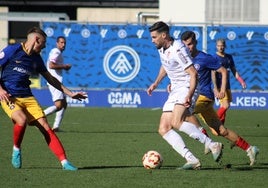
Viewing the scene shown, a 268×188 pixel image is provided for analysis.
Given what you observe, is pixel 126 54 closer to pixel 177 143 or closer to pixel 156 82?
pixel 156 82

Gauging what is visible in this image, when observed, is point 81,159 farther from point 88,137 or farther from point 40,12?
point 40,12

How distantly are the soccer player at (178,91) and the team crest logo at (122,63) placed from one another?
790 inches

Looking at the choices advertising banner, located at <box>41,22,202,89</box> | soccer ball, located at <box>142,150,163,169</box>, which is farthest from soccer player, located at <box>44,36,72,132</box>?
advertising banner, located at <box>41,22,202,89</box>

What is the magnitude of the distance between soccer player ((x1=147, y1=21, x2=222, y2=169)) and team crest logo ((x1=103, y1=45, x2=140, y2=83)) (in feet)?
65.9

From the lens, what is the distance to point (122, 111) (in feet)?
97.5

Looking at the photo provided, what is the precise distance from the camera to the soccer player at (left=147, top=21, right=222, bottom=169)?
40.8ft

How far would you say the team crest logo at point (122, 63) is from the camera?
33.0 m

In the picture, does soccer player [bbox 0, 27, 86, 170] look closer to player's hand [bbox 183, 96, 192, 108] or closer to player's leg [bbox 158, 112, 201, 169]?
player's leg [bbox 158, 112, 201, 169]

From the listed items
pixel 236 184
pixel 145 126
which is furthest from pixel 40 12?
pixel 236 184

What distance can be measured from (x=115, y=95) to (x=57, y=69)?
12.4m

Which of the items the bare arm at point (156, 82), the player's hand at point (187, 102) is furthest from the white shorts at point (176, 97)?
the bare arm at point (156, 82)

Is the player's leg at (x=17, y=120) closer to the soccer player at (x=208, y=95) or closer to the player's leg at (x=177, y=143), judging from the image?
the player's leg at (x=177, y=143)

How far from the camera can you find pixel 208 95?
51.9 ft

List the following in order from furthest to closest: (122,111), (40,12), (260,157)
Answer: (40,12)
(122,111)
(260,157)
